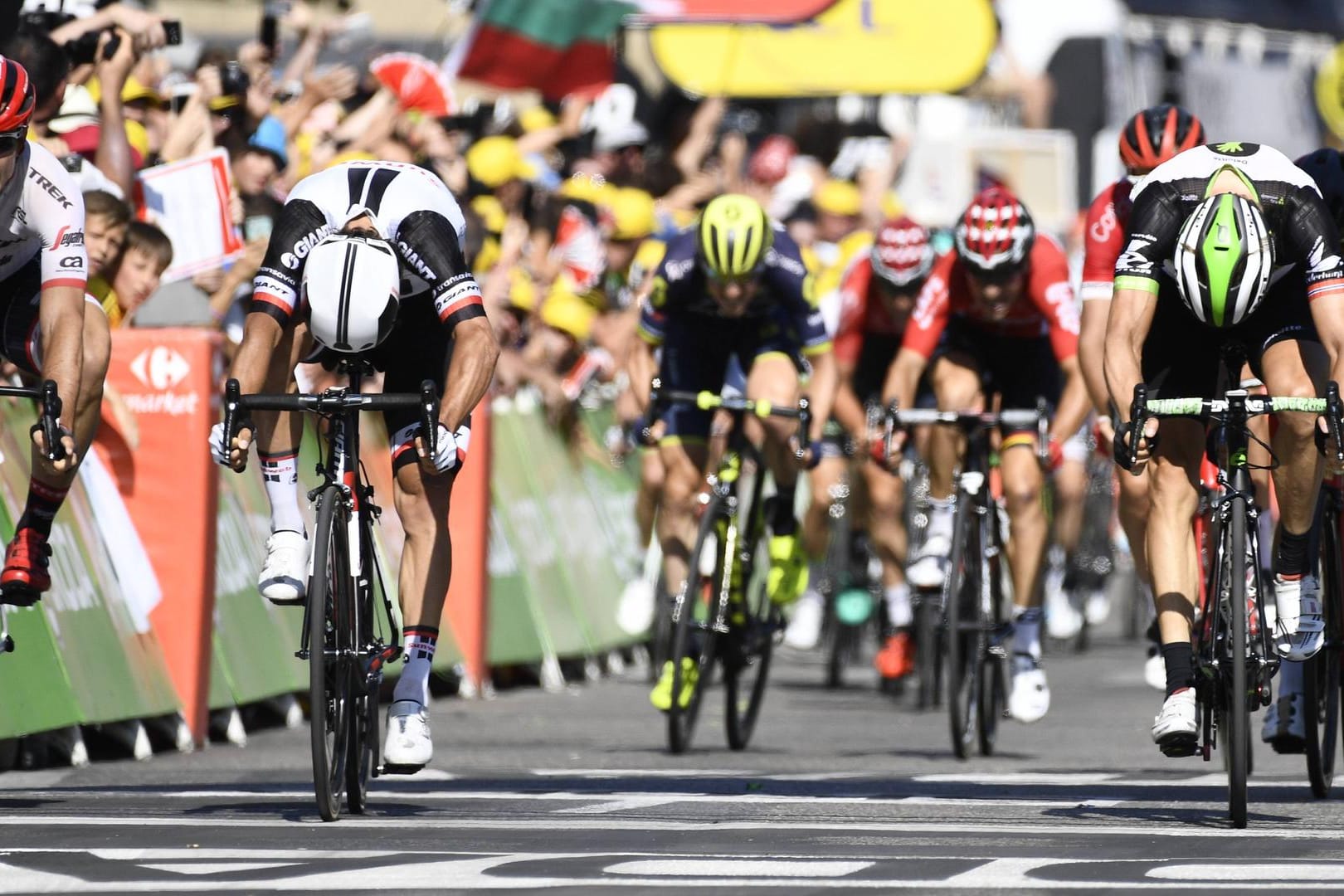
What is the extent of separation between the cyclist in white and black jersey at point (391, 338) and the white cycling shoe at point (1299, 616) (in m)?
2.66

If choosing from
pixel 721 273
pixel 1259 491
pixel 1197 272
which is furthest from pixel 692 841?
pixel 721 273

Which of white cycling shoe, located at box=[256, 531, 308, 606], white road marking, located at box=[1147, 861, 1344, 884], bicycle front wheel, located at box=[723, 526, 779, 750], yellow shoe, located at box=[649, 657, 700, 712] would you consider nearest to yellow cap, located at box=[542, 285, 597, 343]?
bicycle front wheel, located at box=[723, 526, 779, 750]

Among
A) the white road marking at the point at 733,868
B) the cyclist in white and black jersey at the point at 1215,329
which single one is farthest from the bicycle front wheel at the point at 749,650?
the white road marking at the point at 733,868

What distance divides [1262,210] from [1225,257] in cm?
28

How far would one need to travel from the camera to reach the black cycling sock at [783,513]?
12.9 m

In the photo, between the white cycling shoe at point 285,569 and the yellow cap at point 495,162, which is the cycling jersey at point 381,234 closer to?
the white cycling shoe at point 285,569

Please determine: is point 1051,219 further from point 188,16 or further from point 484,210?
point 484,210

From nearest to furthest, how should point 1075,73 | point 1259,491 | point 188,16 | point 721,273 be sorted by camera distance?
point 1259,491 → point 721,273 → point 188,16 → point 1075,73

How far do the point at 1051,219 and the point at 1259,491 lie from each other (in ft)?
62.6

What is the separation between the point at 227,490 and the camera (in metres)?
12.5

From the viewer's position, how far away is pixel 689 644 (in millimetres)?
12055

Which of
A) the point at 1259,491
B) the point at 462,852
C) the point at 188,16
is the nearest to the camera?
the point at 462,852

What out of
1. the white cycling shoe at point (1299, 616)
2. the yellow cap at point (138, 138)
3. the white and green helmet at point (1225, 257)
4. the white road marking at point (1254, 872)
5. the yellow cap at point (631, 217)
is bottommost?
the white road marking at point (1254, 872)

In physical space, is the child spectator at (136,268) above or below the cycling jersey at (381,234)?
above
